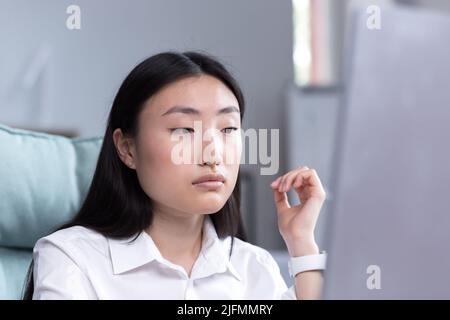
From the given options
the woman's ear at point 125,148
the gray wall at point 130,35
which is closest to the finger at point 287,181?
the woman's ear at point 125,148

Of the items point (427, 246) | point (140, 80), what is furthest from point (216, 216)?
point (427, 246)

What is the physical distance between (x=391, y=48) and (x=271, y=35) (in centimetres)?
104

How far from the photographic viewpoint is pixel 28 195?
1.25 m

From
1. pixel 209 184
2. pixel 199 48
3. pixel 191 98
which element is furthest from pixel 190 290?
pixel 199 48

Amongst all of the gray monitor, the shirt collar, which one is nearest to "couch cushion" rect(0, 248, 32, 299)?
the shirt collar

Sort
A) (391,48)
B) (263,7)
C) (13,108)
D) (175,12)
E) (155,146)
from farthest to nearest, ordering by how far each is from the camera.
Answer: (13,108), (263,7), (175,12), (155,146), (391,48)

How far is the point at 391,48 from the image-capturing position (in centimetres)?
66

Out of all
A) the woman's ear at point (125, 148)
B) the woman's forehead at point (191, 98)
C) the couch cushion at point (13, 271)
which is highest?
the woman's forehead at point (191, 98)

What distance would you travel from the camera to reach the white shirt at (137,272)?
3.32 ft

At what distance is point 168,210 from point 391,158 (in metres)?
0.52

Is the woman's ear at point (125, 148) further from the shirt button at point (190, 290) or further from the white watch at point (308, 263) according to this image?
the white watch at point (308, 263)

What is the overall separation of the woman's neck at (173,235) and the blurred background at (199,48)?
1.29ft

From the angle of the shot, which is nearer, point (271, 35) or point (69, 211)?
point (69, 211)

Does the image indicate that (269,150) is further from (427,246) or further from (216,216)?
(427,246)
